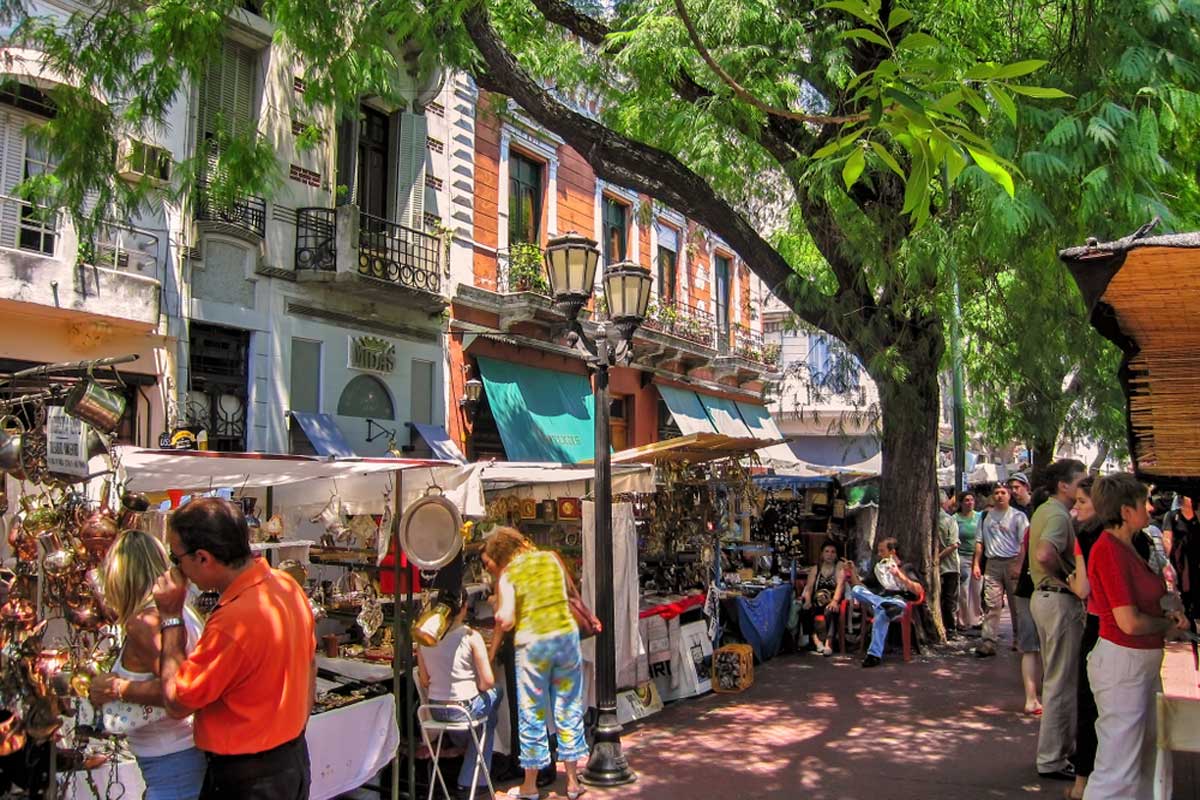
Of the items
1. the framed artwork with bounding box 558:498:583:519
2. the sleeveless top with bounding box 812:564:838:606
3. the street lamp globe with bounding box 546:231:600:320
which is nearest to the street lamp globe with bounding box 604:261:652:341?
the street lamp globe with bounding box 546:231:600:320

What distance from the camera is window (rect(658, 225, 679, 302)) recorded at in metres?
24.0

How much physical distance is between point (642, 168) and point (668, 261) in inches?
573

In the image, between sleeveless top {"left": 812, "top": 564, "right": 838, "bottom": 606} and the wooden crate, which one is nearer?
the wooden crate

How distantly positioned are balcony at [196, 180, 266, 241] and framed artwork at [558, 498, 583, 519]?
6.15 meters

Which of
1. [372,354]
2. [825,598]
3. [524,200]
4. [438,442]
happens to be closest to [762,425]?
[524,200]

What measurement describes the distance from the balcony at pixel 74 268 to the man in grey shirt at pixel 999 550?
10012 mm

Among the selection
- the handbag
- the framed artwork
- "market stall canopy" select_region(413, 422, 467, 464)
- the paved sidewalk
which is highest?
"market stall canopy" select_region(413, 422, 467, 464)

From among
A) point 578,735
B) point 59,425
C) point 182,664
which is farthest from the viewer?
point 578,735

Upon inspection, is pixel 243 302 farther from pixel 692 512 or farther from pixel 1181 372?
pixel 1181 372

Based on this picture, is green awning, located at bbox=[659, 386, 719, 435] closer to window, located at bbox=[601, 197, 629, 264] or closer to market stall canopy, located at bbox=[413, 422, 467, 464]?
window, located at bbox=[601, 197, 629, 264]

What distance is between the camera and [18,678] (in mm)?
3814

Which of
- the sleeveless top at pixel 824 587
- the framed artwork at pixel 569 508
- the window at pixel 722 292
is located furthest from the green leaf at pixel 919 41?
the window at pixel 722 292

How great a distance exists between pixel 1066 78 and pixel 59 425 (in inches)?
257

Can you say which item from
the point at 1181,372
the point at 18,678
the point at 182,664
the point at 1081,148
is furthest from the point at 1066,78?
the point at 18,678
